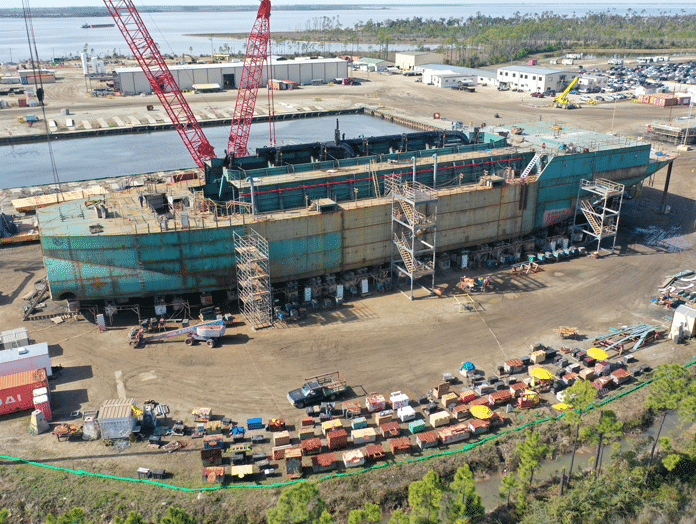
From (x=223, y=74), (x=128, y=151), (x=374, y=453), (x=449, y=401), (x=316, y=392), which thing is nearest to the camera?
(x=374, y=453)

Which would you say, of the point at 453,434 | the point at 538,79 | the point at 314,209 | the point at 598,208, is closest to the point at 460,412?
the point at 453,434

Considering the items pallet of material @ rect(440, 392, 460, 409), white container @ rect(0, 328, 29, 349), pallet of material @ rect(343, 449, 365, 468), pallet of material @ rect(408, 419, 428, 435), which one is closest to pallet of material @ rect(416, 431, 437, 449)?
pallet of material @ rect(408, 419, 428, 435)

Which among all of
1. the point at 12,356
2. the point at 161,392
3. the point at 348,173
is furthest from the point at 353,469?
the point at 348,173

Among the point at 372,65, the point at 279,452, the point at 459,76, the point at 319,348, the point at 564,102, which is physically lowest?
the point at 279,452

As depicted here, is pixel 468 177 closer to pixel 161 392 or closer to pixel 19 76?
pixel 161 392

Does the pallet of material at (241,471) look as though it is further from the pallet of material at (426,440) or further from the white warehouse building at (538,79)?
the white warehouse building at (538,79)

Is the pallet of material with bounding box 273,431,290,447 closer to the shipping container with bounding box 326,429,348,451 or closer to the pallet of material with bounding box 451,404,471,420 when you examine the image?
the shipping container with bounding box 326,429,348,451

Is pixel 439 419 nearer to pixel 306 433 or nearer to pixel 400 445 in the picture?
pixel 400 445
